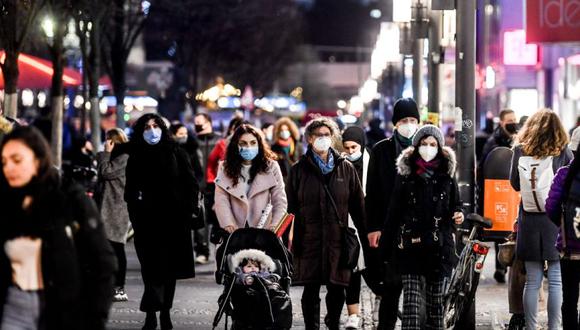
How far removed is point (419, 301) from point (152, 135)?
3.34 m

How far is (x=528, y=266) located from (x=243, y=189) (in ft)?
7.82

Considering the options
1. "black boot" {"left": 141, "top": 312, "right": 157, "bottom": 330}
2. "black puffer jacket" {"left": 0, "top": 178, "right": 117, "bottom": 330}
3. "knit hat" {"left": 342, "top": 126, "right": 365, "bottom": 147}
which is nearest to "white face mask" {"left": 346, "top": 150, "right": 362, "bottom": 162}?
"knit hat" {"left": 342, "top": 126, "right": 365, "bottom": 147}

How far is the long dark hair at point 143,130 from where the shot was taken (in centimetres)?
1323

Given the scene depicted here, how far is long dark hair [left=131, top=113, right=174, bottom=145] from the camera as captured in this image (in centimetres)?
1323

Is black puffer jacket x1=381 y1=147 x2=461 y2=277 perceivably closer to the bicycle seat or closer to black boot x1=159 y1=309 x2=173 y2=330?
the bicycle seat

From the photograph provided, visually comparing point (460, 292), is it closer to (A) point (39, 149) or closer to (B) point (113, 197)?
(B) point (113, 197)

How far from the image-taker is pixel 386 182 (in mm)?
12461

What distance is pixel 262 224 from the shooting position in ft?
40.2

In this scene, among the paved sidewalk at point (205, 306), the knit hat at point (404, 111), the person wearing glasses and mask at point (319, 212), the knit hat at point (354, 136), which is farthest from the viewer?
the knit hat at point (354, 136)

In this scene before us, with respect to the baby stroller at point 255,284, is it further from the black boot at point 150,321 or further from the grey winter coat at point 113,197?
the grey winter coat at point 113,197

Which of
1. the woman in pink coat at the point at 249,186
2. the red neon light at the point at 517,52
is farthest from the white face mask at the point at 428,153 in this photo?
the red neon light at the point at 517,52

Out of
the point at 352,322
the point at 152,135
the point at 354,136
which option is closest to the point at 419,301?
the point at 352,322

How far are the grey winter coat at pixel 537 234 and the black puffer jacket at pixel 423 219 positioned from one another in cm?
97

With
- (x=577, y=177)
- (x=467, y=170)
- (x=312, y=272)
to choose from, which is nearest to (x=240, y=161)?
(x=312, y=272)
